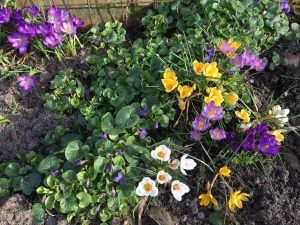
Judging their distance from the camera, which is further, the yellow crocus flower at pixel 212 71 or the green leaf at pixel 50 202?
the yellow crocus flower at pixel 212 71

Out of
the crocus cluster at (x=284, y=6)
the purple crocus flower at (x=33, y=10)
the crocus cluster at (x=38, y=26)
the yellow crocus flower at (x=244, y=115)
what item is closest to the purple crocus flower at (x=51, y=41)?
the crocus cluster at (x=38, y=26)

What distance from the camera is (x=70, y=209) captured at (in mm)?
2041

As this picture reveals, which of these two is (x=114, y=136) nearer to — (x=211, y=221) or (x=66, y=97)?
(x=66, y=97)

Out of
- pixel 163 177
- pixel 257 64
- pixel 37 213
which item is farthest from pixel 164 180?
pixel 257 64

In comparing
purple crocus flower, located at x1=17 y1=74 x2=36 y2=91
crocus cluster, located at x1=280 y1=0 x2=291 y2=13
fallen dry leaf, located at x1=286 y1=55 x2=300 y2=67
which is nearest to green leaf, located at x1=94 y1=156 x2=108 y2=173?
purple crocus flower, located at x1=17 y1=74 x2=36 y2=91

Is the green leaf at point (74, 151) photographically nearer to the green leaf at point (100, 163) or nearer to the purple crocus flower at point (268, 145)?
the green leaf at point (100, 163)

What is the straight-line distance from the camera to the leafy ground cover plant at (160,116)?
210 cm

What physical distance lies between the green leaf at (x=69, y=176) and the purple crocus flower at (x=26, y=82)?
744 millimetres

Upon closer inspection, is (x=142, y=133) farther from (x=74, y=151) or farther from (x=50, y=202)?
(x=50, y=202)

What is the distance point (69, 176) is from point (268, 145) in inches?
41.1

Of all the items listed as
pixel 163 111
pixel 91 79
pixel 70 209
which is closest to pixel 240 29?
pixel 163 111

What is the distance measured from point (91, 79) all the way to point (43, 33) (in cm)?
42

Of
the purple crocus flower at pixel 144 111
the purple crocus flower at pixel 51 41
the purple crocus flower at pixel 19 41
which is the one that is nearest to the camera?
the purple crocus flower at pixel 144 111

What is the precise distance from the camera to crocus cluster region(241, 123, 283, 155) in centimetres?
210
